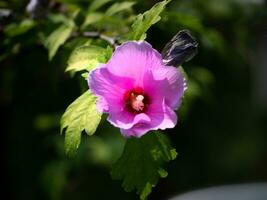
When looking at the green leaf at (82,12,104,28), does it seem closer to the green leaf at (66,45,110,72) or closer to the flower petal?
the green leaf at (66,45,110,72)

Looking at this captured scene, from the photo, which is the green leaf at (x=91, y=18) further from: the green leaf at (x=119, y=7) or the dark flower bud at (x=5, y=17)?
the dark flower bud at (x=5, y=17)

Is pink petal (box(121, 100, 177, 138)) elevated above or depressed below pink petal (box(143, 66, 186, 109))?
below

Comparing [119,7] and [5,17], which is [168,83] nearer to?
[119,7]

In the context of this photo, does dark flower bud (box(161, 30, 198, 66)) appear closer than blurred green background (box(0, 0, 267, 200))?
Yes

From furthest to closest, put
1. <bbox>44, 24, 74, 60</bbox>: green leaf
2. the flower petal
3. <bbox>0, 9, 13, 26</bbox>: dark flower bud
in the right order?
1. <bbox>0, 9, 13, 26</bbox>: dark flower bud
2. <bbox>44, 24, 74, 60</bbox>: green leaf
3. the flower petal

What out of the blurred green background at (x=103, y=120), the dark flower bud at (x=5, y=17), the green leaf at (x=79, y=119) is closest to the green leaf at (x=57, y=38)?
the blurred green background at (x=103, y=120)

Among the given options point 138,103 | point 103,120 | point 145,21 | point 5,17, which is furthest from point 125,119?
point 103,120

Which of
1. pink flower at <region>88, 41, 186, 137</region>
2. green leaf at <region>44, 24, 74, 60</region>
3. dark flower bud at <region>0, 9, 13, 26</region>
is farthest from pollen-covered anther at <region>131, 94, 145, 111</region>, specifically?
dark flower bud at <region>0, 9, 13, 26</region>

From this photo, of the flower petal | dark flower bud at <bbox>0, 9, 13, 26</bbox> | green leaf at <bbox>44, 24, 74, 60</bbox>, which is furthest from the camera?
dark flower bud at <bbox>0, 9, 13, 26</bbox>
